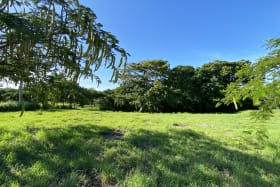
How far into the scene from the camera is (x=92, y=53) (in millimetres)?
1707

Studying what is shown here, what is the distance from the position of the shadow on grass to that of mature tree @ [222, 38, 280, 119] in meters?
1.29

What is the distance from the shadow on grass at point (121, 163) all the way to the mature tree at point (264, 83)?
1.29 metres

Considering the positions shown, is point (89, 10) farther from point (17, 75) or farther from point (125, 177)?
point (125, 177)

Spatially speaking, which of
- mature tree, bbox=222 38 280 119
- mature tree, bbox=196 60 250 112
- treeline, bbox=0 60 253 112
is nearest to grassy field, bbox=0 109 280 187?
mature tree, bbox=222 38 280 119

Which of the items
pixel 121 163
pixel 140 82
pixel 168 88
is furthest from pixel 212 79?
pixel 121 163

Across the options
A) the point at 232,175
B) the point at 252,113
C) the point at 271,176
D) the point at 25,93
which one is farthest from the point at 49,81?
the point at 271,176

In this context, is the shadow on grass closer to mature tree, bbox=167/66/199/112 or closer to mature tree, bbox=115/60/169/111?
mature tree, bbox=115/60/169/111

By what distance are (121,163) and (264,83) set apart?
88.5 inches

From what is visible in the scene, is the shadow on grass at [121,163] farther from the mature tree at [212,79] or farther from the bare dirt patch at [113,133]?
the mature tree at [212,79]

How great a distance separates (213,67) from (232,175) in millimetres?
17633

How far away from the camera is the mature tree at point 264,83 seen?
112 centimetres

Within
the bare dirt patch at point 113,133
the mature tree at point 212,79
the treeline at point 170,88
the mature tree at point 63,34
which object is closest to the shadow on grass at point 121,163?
the bare dirt patch at point 113,133

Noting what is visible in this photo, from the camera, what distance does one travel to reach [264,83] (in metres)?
1.23

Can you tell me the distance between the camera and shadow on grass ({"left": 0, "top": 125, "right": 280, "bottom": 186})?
2316 millimetres
